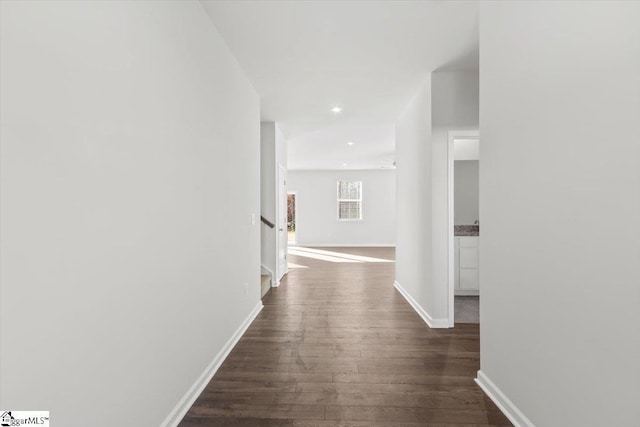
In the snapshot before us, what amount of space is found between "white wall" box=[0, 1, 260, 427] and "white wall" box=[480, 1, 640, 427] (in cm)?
194

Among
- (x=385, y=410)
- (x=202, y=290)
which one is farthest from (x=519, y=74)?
(x=202, y=290)

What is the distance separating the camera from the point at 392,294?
15.4 ft

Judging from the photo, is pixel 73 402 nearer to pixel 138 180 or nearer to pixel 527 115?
pixel 138 180

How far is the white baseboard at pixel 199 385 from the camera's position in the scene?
178cm

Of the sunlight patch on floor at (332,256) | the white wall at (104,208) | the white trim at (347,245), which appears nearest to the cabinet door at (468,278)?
the sunlight patch on floor at (332,256)

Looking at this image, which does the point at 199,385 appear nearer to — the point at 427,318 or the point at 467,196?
the point at 427,318

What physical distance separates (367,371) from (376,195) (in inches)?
357

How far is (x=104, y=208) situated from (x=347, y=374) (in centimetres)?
195

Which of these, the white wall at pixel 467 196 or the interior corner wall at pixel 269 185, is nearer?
the interior corner wall at pixel 269 185

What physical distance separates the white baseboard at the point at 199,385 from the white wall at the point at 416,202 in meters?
2.03

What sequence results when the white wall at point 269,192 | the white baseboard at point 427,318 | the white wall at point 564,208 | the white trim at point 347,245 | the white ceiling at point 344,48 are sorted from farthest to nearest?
the white trim at point 347,245 → the white wall at point 269,192 → the white baseboard at point 427,318 → the white ceiling at point 344,48 → the white wall at point 564,208

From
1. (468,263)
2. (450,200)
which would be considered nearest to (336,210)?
(468,263)

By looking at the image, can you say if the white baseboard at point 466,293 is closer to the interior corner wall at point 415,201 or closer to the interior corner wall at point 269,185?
the interior corner wall at point 415,201

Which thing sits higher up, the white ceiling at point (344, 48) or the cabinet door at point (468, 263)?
the white ceiling at point (344, 48)
